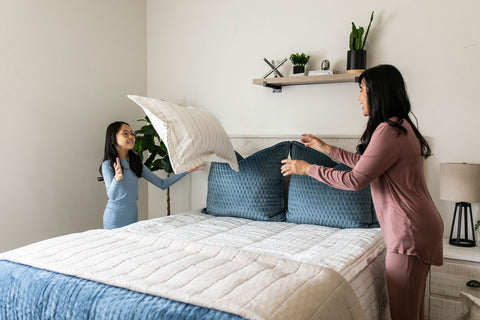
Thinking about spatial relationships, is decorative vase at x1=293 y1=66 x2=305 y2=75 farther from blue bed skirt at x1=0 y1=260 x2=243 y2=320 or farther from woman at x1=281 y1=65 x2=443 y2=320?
blue bed skirt at x1=0 y1=260 x2=243 y2=320

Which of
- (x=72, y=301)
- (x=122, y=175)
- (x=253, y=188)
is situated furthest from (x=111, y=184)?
(x=72, y=301)

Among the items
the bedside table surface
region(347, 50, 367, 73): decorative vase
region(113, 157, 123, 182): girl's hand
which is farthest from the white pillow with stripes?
the bedside table surface

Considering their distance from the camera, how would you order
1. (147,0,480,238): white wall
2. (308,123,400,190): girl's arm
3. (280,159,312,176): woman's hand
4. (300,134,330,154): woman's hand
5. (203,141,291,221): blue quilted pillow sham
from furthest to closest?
(203,141,291,221): blue quilted pillow sham < (147,0,480,238): white wall < (300,134,330,154): woman's hand < (280,159,312,176): woman's hand < (308,123,400,190): girl's arm

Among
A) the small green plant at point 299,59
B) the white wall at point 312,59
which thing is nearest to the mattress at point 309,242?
the white wall at point 312,59

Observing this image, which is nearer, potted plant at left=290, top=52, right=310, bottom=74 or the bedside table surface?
the bedside table surface

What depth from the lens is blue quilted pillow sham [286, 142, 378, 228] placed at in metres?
2.53

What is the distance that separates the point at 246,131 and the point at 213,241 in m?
1.36

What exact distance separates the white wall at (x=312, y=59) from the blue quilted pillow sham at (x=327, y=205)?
498mm

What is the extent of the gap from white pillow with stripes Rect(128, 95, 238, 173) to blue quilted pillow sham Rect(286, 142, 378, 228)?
61 cm

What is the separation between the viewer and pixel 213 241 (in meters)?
2.19

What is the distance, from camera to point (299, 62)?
3.00m

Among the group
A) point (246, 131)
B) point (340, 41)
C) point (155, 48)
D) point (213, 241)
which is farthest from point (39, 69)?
point (340, 41)

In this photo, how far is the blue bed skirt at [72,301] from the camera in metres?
1.37

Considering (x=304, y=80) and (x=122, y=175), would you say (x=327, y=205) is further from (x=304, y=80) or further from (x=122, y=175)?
(x=122, y=175)
